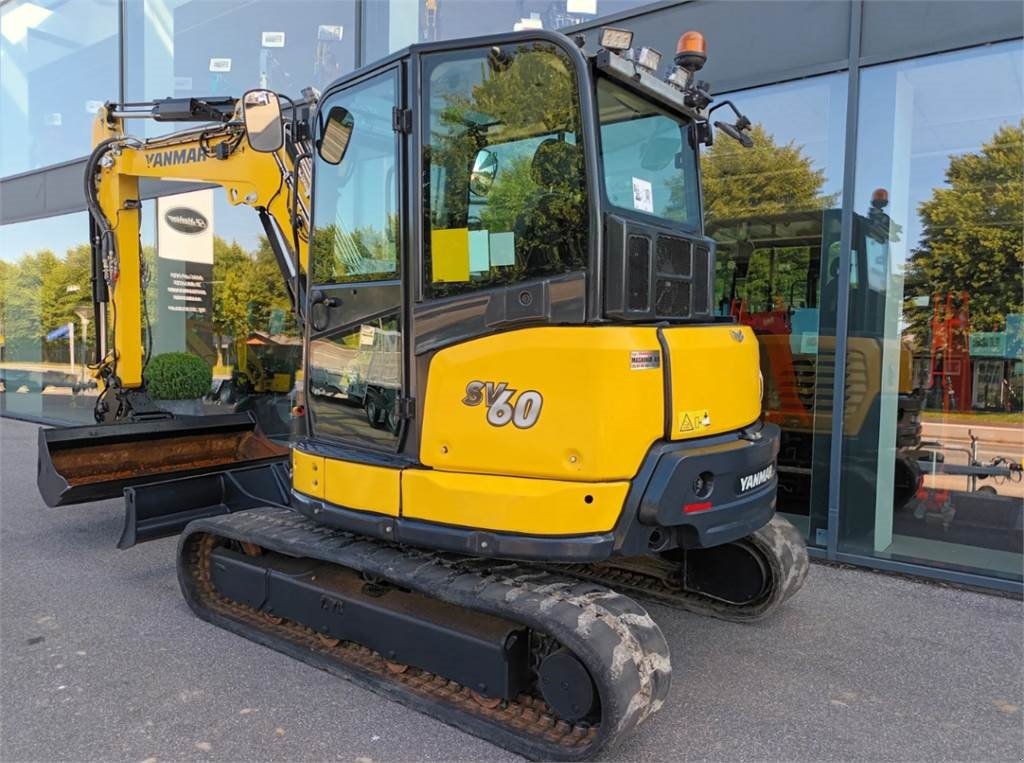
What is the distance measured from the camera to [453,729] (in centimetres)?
308

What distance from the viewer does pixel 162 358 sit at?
27.8 ft

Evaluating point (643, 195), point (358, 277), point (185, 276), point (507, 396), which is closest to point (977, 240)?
point (643, 195)

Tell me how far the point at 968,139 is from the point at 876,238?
910 millimetres

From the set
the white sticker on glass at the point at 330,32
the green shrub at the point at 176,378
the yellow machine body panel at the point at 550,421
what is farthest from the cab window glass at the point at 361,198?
the green shrub at the point at 176,378

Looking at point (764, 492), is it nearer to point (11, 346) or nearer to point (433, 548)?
point (433, 548)

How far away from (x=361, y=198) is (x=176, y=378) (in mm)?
5643

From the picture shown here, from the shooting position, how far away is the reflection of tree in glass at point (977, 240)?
17.6ft

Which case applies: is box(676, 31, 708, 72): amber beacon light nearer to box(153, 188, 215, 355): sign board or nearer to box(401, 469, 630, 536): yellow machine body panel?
box(401, 469, 630, 536): yellow machine body panel

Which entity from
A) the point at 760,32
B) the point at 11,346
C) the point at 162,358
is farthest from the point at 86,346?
the point at 760,32

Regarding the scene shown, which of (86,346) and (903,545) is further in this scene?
(86,346)

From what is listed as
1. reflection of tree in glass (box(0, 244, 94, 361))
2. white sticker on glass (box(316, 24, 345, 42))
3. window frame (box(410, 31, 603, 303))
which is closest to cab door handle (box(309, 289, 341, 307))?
window frame (box(410, 31, 603, 303))

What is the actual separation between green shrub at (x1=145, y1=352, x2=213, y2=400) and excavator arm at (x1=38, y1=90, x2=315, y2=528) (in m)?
2.07

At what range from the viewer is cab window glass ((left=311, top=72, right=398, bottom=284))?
11.3ft

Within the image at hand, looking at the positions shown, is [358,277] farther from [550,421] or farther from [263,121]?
[550,421]
